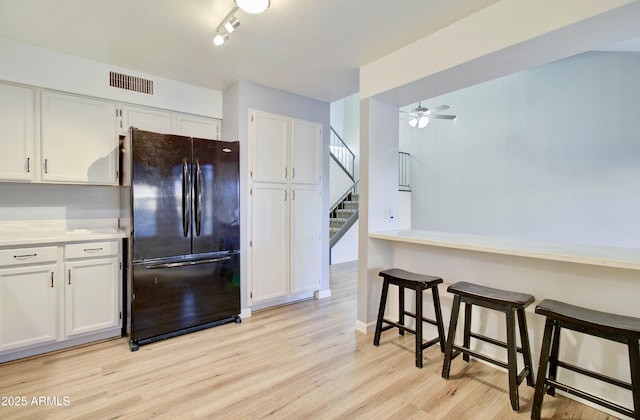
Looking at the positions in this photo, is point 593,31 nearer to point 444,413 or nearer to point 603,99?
point 444,413

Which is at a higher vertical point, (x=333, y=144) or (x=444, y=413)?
(x=333, y=144)

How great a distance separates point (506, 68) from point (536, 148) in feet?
11.7

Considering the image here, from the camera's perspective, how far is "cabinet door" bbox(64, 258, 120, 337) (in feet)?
8.31

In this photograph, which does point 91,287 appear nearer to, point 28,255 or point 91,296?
point 91,296

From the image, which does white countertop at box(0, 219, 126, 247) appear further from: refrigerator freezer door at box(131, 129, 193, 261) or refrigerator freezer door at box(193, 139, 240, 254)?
refrigerator freezer door at box(193, 139, 240, 254)

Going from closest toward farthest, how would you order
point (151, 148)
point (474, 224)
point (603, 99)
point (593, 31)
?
point (593, 31) < point (151, 148) < point (603, 99) < point (474, 224)

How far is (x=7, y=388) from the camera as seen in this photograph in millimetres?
2037

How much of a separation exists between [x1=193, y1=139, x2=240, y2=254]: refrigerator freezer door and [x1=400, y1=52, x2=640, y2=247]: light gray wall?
15.8 feet

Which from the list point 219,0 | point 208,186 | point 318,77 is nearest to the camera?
point 219,0

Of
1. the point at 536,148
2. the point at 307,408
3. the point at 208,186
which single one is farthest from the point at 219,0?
the point at 536,148

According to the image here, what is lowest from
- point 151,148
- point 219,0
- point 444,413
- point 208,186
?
point 444,413

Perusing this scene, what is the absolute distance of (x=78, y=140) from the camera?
2840mm

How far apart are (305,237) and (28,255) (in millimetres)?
2526

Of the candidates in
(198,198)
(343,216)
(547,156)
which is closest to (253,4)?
(198,198)
